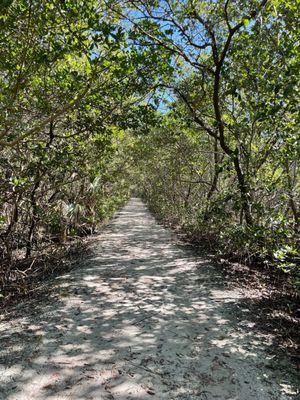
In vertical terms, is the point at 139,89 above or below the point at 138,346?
above

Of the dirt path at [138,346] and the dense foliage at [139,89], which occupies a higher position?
the dense foliage at [139,89]

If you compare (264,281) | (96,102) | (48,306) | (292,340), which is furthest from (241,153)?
(48,306)

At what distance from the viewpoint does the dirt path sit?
3129 millimetres

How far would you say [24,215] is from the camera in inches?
338

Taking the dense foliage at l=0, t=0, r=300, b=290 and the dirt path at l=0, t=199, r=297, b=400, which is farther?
the dense foliage at l=0, t=0, r=300, b=290

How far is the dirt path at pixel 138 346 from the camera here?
313 centimetres

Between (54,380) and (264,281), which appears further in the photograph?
(264,281)

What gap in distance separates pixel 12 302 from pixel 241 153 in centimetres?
591

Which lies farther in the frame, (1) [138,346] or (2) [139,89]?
(2) [139,89]

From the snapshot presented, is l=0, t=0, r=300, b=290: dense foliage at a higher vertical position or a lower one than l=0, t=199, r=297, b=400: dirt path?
higher

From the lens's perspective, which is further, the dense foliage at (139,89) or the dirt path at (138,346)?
the dense foliage at (139,89)

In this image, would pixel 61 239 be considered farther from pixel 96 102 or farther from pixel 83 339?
pixel 83 339

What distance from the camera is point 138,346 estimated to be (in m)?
3.93

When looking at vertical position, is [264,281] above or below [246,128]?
below
